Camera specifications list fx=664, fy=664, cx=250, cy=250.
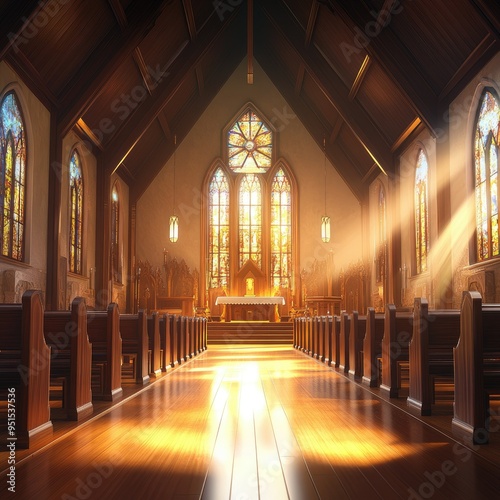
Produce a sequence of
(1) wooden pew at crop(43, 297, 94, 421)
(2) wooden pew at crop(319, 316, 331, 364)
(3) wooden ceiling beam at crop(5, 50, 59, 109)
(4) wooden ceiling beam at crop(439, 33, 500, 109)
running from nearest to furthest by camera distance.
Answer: (1) wooden pew at crop(43, 297, 94, 421) → (2) wooden pew at crop(319, 316, 331, 364) → (4) wooden ceiling beam at crop(439, 33, 500, 109) → (3) wooden ceiling beam at crop(5, 50, 59, 109)

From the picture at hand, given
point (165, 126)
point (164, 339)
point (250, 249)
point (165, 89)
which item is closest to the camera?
point (164, 339)

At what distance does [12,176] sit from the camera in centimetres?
1118

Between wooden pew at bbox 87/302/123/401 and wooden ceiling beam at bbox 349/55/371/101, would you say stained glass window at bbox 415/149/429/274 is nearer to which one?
wooden ceiling beam at bbox 349/55/371/101

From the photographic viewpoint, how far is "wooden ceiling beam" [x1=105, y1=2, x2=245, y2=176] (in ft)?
49.3

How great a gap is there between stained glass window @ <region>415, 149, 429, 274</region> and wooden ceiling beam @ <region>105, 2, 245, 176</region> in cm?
546

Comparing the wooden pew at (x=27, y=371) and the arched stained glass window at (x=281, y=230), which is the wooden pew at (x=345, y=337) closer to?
the wooden pew at (x=27, y=371)

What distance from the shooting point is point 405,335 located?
5.64m

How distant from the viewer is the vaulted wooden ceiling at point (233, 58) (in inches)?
432

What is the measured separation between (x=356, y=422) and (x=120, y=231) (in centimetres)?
1530

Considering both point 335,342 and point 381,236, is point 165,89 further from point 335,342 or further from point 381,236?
point 335,342

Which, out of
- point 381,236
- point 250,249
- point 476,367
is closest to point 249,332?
point 250,249

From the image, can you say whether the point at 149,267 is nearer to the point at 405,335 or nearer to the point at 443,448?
the point at 405,335

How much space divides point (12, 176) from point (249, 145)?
418 inches

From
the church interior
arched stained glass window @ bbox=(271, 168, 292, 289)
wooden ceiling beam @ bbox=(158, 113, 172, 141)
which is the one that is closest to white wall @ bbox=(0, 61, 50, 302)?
the church interior
